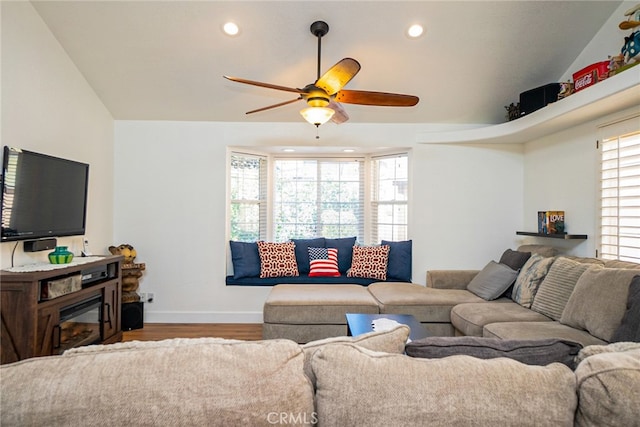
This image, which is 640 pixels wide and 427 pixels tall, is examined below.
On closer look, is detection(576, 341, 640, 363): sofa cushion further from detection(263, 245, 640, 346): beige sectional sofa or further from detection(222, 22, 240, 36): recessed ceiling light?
detection(222, 22, 240, 36): recessed ceiling light

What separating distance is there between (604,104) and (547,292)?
153 centimetres

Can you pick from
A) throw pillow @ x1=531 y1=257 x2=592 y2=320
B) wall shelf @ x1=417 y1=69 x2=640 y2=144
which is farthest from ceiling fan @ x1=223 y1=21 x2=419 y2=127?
throw pillow @ x1=531 y1=257 x2=592 y2=320

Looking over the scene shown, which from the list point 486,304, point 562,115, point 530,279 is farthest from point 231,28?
point 530,279

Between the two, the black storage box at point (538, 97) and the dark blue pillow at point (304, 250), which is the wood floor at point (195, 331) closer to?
the dark blue pillow at point (304, 250)

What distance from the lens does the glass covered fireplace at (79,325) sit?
2.61m

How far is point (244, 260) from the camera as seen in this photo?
4.20m

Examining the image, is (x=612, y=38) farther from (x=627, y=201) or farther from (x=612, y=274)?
(x=612, y=274)

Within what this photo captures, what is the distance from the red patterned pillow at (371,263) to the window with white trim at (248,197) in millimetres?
1328

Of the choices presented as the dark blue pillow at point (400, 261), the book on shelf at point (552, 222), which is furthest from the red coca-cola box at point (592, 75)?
the dark blue pillow at point (400, 261)

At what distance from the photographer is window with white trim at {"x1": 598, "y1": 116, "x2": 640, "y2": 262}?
2.66 metres

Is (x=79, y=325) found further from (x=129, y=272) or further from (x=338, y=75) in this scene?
(x=338, y=75)

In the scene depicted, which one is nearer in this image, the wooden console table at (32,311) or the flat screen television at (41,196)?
the wooden console table at (32,311)

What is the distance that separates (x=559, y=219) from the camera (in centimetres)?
345

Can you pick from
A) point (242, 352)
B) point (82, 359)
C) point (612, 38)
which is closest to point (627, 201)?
point (612, 38)
